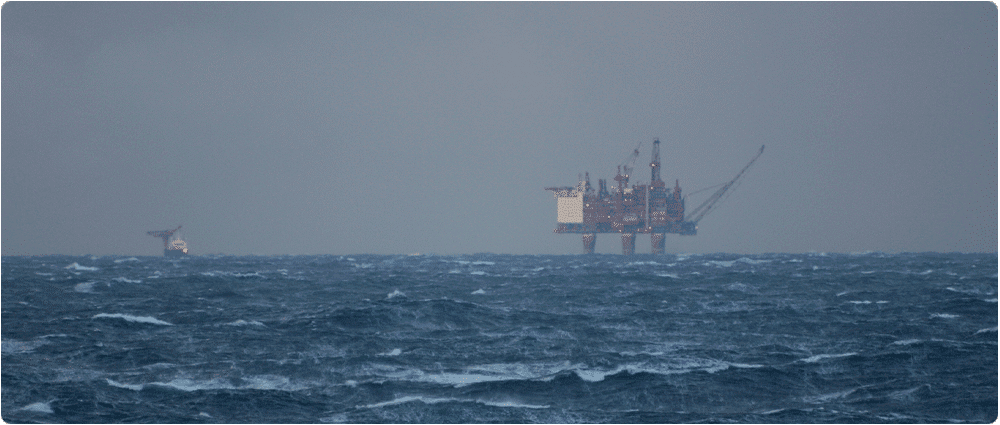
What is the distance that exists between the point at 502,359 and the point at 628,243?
144 m

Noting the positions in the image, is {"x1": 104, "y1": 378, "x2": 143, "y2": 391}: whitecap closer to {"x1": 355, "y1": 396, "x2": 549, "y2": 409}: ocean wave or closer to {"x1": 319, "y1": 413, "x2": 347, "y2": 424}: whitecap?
{"x1": 319, "y1": 413, "x2": 347, "y2": 424}: whitecap

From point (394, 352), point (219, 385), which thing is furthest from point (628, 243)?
point (219, 385)

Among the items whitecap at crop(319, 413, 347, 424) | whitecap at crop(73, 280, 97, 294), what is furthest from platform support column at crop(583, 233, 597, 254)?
whitecap at crop(319, 413, 347, 424)

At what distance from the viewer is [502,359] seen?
20.5 m

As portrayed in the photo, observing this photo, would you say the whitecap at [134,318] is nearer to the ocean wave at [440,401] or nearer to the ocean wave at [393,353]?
the ocean wave at [393,353]

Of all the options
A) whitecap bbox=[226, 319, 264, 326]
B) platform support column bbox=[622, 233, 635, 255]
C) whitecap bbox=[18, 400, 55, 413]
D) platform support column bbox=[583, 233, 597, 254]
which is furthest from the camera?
platform support column bbox=[583, 233, 597, 254]

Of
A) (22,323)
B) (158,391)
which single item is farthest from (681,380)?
(22,323)

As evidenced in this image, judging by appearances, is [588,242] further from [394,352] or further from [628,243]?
[394,352]

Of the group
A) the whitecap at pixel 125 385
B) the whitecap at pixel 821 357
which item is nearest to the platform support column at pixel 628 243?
the whitecap at pixel 821 357

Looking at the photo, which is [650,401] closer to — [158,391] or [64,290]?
[158,391]

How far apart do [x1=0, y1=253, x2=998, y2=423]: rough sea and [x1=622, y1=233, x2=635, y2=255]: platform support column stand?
12465cm

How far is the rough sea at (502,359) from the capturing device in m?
15.8

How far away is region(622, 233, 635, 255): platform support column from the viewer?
529ft

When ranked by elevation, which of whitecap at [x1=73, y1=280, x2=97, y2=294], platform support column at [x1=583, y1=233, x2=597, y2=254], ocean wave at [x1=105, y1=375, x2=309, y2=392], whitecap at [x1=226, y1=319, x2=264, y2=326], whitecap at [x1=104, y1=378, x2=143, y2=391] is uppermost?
platform support column at [x1=583, y1=233, x2=597, y2=254]
